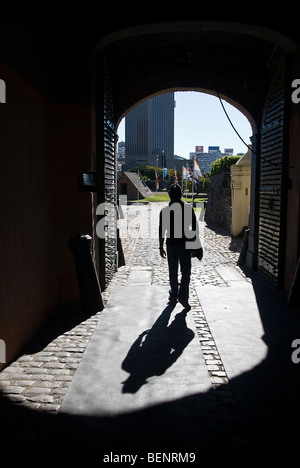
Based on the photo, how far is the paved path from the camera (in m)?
3.02

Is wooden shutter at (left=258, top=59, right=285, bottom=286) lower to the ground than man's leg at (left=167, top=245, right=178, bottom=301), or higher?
higher

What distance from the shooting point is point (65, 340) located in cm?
496

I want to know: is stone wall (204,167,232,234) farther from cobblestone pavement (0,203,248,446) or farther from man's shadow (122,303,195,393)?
man's shadow (122,303,195,393)

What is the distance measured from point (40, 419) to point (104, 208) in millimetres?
4535

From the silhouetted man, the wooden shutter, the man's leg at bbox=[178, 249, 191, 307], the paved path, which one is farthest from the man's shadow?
Result: the wooden shutter

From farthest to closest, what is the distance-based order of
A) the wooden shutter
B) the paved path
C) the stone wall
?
the stone wall
the wooden shutter
the paved path

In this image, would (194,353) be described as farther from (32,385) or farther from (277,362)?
(32,385)

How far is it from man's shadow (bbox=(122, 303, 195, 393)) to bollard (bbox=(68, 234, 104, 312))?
3.36 ft

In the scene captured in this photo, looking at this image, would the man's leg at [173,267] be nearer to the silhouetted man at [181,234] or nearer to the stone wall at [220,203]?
the silhouetted man at [181,234]

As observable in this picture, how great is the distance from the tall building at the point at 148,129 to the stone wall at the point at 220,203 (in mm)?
107955

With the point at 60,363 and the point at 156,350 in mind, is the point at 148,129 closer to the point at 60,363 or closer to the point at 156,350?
the point at 156,350

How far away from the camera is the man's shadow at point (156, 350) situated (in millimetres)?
3941

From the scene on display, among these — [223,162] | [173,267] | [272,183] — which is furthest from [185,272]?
[223,162]

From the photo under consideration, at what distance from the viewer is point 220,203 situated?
19859mm
